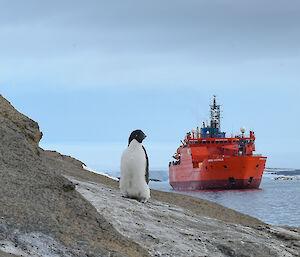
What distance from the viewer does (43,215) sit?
5566 millimetres

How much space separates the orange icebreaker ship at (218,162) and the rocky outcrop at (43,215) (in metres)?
55.7

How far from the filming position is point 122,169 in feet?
31.6

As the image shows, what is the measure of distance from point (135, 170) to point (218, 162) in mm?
53159

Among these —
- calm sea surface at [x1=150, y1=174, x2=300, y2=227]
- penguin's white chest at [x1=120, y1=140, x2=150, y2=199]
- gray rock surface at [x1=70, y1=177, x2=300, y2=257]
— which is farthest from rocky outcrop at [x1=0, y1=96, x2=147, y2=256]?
calm sea surface at [x1=150, y1=174, x2=300, y2=227]

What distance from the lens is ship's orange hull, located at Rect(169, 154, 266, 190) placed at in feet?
203

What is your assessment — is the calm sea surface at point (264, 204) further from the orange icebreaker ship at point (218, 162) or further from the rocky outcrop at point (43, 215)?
the rocky outcrop at point (43, 215)

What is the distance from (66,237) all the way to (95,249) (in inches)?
14.2

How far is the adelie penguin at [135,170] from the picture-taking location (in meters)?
9.41

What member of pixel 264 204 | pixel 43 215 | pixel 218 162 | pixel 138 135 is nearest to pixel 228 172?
pixel 218 162

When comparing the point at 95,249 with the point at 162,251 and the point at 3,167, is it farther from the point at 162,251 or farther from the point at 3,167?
the point at 3,167

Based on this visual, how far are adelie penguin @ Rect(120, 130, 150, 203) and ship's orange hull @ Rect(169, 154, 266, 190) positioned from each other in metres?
52.4

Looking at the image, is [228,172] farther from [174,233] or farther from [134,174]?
[174,233]

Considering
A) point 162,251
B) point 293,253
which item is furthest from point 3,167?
point 293,253

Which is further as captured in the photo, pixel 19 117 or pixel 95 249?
pixel 19 117
